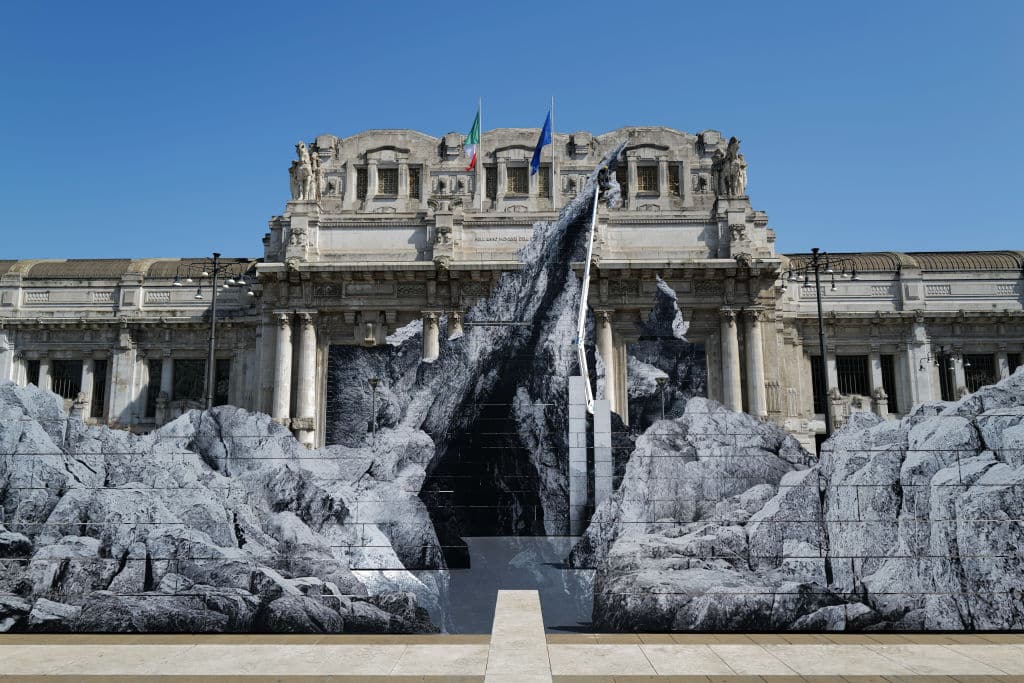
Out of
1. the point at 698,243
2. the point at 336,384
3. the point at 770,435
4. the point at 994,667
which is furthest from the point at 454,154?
the point at 994,667

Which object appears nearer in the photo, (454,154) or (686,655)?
(686,655)

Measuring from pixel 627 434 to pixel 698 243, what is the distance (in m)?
20.8

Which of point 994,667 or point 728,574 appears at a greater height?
point 728,574

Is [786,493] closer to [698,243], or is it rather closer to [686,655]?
[686,655]

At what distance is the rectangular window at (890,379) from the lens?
134ft

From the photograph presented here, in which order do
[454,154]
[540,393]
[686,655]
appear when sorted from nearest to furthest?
[686,655] < [540,393] < [454,154]

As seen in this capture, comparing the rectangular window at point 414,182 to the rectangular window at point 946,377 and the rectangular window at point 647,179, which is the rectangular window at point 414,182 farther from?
the rectangular window at point 946,377

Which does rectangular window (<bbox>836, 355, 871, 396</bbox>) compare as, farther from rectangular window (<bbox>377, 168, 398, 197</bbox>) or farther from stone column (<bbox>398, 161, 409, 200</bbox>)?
rectangular window (<bbox>377, 168, 398, 197</bbox>)

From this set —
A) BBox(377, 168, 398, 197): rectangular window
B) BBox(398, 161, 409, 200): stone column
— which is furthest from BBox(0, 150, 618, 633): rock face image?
BBox(377, 168, 398, 197): rectangular window

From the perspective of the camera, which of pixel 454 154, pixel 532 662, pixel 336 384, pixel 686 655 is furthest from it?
pixel 454 154

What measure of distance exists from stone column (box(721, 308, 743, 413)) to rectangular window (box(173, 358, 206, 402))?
25507 millimetres

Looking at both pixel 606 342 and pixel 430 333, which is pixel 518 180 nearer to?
pixel 430 333

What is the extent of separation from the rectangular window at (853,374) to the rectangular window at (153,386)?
34.5m

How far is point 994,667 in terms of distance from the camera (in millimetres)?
13523
